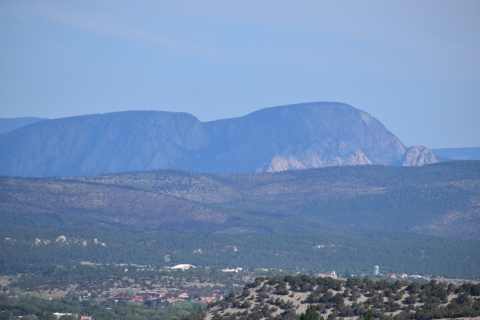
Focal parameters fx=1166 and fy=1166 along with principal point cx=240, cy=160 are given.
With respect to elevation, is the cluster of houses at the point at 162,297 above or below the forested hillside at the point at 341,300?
below

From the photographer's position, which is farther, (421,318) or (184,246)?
(184,246)

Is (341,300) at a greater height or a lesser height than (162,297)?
greater

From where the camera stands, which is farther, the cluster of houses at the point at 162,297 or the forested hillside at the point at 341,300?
the cluster of houses at the point at 162,297

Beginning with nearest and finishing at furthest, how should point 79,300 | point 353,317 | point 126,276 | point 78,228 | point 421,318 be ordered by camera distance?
1. point 421,318
2. point 353,317
3. point 79,300
4. point 126,276
5. point 78,228

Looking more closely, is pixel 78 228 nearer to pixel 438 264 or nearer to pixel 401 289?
pixel 438 264

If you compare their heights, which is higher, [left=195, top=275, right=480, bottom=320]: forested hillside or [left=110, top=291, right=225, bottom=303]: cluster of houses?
[left=195, top=275, right=480, bottom=320]: forested hillside

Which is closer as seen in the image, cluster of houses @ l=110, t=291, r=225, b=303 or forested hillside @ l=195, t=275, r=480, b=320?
forested hillside @ l=195, t=275, r=480, b=320

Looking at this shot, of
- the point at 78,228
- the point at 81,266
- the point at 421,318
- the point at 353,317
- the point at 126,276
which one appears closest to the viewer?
the point at 421,318

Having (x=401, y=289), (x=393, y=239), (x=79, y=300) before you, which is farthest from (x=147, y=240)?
(x=401, y=289)

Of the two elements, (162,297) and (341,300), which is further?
(162,297)

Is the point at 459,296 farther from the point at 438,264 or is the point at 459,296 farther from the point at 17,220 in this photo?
the point at 17,220
